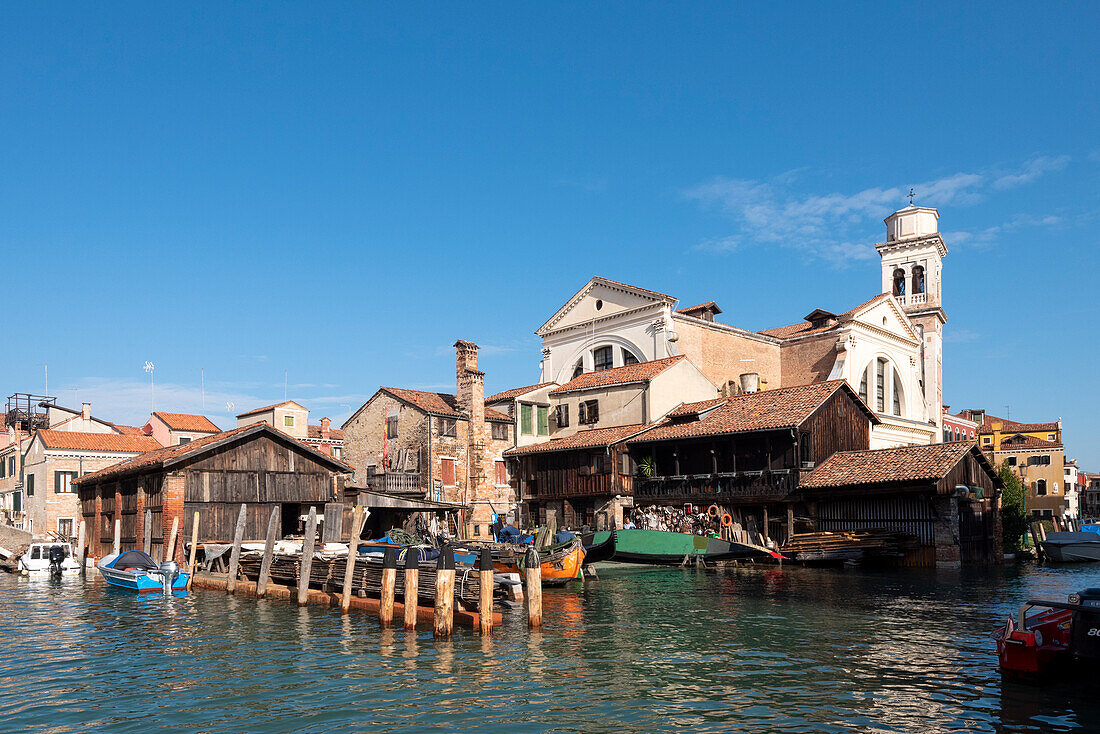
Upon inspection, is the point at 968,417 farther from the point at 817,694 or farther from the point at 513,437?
the point at 817,694

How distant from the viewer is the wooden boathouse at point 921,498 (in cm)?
3095

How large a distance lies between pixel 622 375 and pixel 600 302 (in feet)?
25.5

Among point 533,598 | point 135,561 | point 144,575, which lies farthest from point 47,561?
point 533,598

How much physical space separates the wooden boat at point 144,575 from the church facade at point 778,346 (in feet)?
88.1

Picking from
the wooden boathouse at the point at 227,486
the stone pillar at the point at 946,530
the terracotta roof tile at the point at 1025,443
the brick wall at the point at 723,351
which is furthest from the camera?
the terracotta roof tile at the point at 1025,443

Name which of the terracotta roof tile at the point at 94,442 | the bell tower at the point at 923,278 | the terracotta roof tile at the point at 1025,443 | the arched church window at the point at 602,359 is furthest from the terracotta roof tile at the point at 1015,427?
the terracotta roof tile at the point at 94,442

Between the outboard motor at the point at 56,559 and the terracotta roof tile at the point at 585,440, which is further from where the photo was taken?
the terracotta roof tile at the point at 585,440

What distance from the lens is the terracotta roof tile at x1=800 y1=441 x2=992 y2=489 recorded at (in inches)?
1226

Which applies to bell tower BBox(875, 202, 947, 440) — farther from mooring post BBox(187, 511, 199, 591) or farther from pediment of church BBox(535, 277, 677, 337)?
mooring post BBox(187, 511, 199, 591)

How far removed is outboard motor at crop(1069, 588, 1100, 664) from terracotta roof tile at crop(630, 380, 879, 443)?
69.1 feet

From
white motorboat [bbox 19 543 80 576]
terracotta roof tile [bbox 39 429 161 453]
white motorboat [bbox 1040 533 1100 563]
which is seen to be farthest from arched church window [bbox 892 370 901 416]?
white motorboat [bbox 19 543 80 576]

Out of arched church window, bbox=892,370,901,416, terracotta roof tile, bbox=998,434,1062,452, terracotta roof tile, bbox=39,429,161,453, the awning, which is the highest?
arched church window, bbox=892,370,901,416

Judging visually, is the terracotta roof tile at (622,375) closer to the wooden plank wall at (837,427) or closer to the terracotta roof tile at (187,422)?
the wooden plank wall at (837,427)

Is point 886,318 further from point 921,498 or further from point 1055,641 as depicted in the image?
point 1055,641
